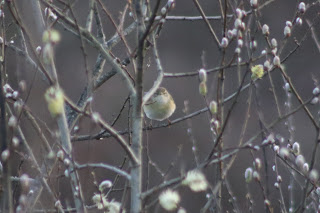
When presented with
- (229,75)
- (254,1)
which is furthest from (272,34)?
(254,1)

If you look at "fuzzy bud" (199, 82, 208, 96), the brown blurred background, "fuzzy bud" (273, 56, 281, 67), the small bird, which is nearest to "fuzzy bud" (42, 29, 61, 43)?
"fuzzy bud" (199, 82, 208, 96)

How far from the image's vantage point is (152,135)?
371 inches

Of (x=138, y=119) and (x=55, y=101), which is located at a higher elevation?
(x=55, y=101)

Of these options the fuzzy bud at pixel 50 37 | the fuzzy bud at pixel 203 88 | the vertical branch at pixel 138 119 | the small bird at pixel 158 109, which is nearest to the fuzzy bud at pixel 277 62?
the fuzzy bud at pixel 203 88

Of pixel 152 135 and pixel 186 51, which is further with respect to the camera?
pixel 186 51

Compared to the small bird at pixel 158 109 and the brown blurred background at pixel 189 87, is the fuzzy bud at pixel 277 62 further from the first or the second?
the brown blurred background at pixel 189 87

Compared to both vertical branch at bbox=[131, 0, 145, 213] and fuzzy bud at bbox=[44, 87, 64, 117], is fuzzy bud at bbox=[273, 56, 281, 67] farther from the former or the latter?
fuzzy bud at bbox=[44, 87, 64, 117]

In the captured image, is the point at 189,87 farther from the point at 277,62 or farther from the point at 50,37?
the point at 50,37

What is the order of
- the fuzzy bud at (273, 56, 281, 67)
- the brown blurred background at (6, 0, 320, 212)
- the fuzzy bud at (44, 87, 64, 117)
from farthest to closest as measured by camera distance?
the brown blurred background at (6, 0, 320, 212) → the fuzzy bud at (273, 56, 281, 67) → the fuzzy bud at (44, 87, 64, 117)

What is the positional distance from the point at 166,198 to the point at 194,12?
905 centimetres

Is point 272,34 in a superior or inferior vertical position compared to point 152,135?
superior

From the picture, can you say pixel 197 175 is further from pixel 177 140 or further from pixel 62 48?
pixel 62 48

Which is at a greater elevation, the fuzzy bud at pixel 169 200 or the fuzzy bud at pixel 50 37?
the fuzzy bud at pixel 50 37

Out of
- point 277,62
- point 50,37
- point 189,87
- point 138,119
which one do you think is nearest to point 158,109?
point 277,62
